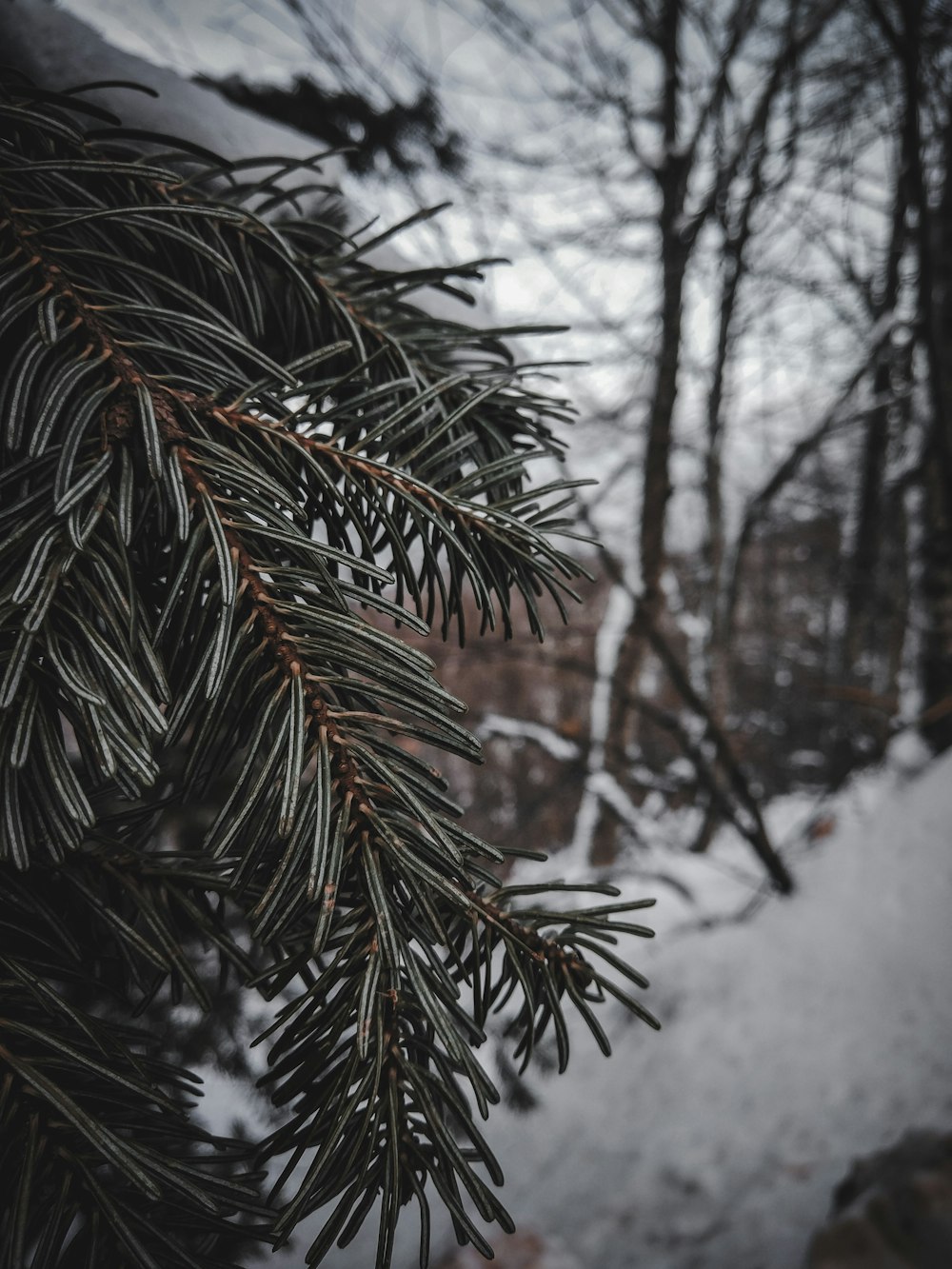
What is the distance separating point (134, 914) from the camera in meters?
0.53

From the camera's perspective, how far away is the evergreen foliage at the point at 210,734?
1.00 ft

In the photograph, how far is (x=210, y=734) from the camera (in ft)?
1.13

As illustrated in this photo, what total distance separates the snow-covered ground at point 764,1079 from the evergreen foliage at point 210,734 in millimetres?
1583

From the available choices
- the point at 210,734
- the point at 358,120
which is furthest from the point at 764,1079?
the point at 358,120

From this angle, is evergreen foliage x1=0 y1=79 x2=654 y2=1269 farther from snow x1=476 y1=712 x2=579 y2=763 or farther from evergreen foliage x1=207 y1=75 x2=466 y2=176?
snow x1=476 y1=712 x2=579 y2=763

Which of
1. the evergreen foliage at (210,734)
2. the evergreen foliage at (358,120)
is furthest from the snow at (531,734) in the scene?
the evergreen foliage at (210,734)

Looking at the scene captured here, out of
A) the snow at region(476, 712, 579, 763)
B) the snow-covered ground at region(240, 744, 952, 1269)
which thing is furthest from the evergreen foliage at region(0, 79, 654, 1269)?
the snow at region(476, 712, 579, 763)

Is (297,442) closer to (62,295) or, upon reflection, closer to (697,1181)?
(62,295)

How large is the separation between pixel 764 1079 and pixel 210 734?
2.05 m

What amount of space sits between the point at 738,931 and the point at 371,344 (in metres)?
2.36

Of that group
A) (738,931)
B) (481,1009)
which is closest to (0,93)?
(481,1009)

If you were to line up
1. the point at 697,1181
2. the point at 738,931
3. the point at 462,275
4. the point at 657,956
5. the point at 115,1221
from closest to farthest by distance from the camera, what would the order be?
1. the point at 115,1221
2. the point at 462,275
3. the point at 697,1181
4. the point at 738,931
5. the point at 657,956

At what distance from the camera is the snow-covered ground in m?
1.50

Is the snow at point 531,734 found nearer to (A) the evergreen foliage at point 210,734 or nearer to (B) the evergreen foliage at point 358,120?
(B) the evergreen foliage at point 358,120
